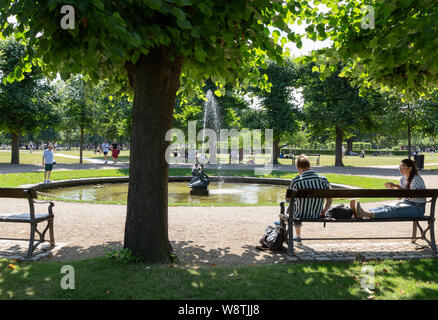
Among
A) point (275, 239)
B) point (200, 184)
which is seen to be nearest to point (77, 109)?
point (200, 184)

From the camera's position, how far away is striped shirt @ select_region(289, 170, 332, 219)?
573 cm

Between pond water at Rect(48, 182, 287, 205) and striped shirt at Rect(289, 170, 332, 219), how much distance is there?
5875mm

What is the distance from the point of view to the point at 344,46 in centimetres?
641

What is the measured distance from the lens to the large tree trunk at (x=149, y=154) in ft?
16.0

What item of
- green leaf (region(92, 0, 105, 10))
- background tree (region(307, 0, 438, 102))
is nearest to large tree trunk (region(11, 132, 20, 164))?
background tree (region(307, 0, 438, 102))

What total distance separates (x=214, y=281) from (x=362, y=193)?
2797 millimetres

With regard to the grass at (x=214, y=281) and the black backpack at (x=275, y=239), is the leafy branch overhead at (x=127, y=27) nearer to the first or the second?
the grass at (x=214, y=281)

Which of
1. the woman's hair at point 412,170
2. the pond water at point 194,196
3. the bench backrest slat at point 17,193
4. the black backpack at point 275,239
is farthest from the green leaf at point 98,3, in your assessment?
the pond water at point 194,196

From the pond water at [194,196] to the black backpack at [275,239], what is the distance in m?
5.66

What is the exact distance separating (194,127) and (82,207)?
2049cm

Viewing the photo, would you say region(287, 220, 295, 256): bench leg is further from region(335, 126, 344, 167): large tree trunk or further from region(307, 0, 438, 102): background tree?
region(335, 126, 344, 167): large tree trunk

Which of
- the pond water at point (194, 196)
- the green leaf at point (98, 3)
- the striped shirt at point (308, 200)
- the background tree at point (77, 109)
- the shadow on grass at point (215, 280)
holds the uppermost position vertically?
the background tree at point (77, 109)
